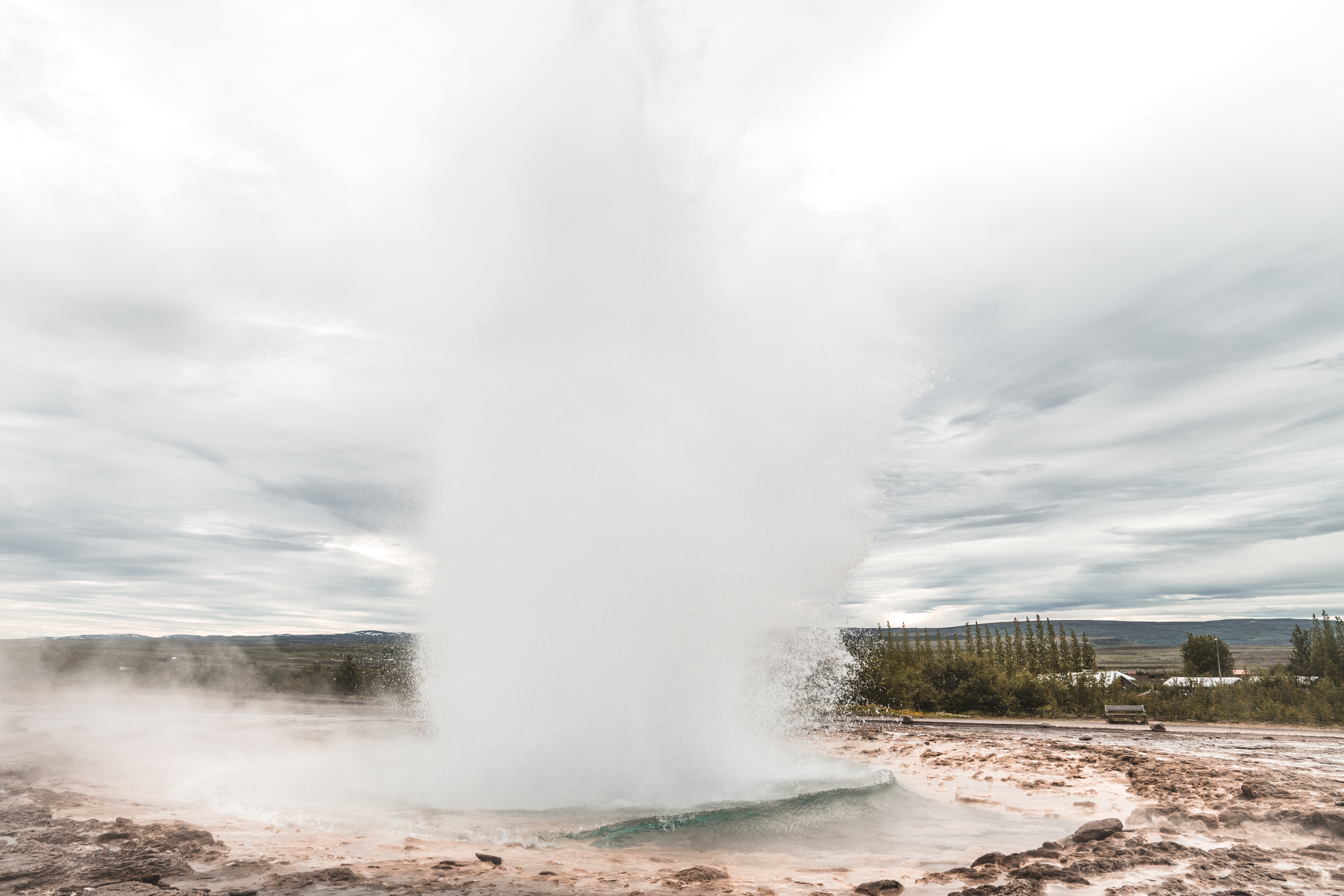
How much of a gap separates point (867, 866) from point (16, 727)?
32.5 m

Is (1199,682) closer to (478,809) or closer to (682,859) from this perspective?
(682,859)

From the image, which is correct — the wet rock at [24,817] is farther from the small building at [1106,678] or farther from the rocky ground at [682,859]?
the small building at [1106,678]

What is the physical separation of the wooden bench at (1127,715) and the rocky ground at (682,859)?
77.7 ft

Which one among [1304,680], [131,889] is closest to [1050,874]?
[131,889]

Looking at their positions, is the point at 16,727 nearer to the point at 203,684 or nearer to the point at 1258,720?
the point at 203,684

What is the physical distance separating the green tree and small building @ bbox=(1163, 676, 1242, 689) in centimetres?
1701

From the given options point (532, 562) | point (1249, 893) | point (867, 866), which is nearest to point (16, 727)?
point (532, 562)

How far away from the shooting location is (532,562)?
16.2m

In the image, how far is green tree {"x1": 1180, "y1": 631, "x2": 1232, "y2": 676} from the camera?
312 feet

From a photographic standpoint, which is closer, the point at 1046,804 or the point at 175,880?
the point at 175,880

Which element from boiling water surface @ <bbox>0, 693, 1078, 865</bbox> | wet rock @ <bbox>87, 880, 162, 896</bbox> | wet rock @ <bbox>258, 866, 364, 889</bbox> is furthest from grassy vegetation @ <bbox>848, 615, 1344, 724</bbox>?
wet rock @ <bbox>87, 880, 162, 896</bbox>

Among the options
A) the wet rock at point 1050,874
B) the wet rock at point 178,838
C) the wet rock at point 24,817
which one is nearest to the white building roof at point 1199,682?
the wet rock at point 1050,874

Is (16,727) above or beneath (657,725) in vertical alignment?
beneath

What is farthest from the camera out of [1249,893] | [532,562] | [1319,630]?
[1319,630]
